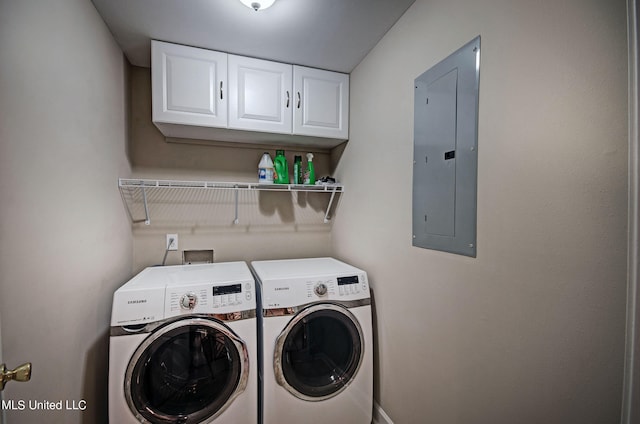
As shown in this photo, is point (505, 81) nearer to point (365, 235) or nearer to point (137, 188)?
point (365, 235)

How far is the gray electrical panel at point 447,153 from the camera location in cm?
108

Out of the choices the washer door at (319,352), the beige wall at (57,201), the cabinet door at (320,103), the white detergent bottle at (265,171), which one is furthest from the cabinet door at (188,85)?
the washer door at (319,352)

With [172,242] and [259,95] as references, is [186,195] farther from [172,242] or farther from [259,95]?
[259,95]

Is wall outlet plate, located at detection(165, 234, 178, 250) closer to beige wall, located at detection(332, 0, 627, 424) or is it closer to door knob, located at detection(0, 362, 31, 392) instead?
door knob, located at detection(0, 362, 31, 392)

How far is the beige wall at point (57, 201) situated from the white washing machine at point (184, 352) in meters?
0.18

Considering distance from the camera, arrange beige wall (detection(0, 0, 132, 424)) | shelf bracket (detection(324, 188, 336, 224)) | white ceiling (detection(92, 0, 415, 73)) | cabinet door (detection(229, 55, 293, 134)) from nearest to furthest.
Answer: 1. beige wall (detection(0, 0, 132, 424))
2. white ceiling (detection(92, 0, 415, 73))
3. cabinet door (detection(229, 55, 293, 134))
4. shelf bracket (detection(324, 188, 336, 224))

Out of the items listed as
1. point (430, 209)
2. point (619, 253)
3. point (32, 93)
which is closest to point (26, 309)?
point (32, 93)

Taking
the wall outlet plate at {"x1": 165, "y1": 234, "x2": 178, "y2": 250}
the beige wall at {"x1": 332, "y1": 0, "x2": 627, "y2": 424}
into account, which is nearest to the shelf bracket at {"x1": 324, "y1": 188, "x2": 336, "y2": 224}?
the beige wall at {"x1": 332, "y1": 0, "x2": 627, "y2": 424}

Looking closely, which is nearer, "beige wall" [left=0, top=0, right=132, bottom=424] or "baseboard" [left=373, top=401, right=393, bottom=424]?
"beige wall" [left=0, top=0, right=132, bottom=424]

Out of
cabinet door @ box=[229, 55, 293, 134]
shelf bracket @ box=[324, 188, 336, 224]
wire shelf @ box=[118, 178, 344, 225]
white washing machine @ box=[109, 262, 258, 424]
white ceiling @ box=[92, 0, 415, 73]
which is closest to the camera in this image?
white washing machine @ box=[109, 262, 258, 424]

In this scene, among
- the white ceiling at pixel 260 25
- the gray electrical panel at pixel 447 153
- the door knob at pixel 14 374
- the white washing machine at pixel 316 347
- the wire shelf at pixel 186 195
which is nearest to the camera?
the door knob at pixel 14 374

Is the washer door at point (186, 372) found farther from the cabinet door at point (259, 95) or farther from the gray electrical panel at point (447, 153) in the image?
the cabinet door at point (259, 95)

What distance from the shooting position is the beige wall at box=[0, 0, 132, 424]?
2.83ft

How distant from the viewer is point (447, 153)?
1.20 metres
